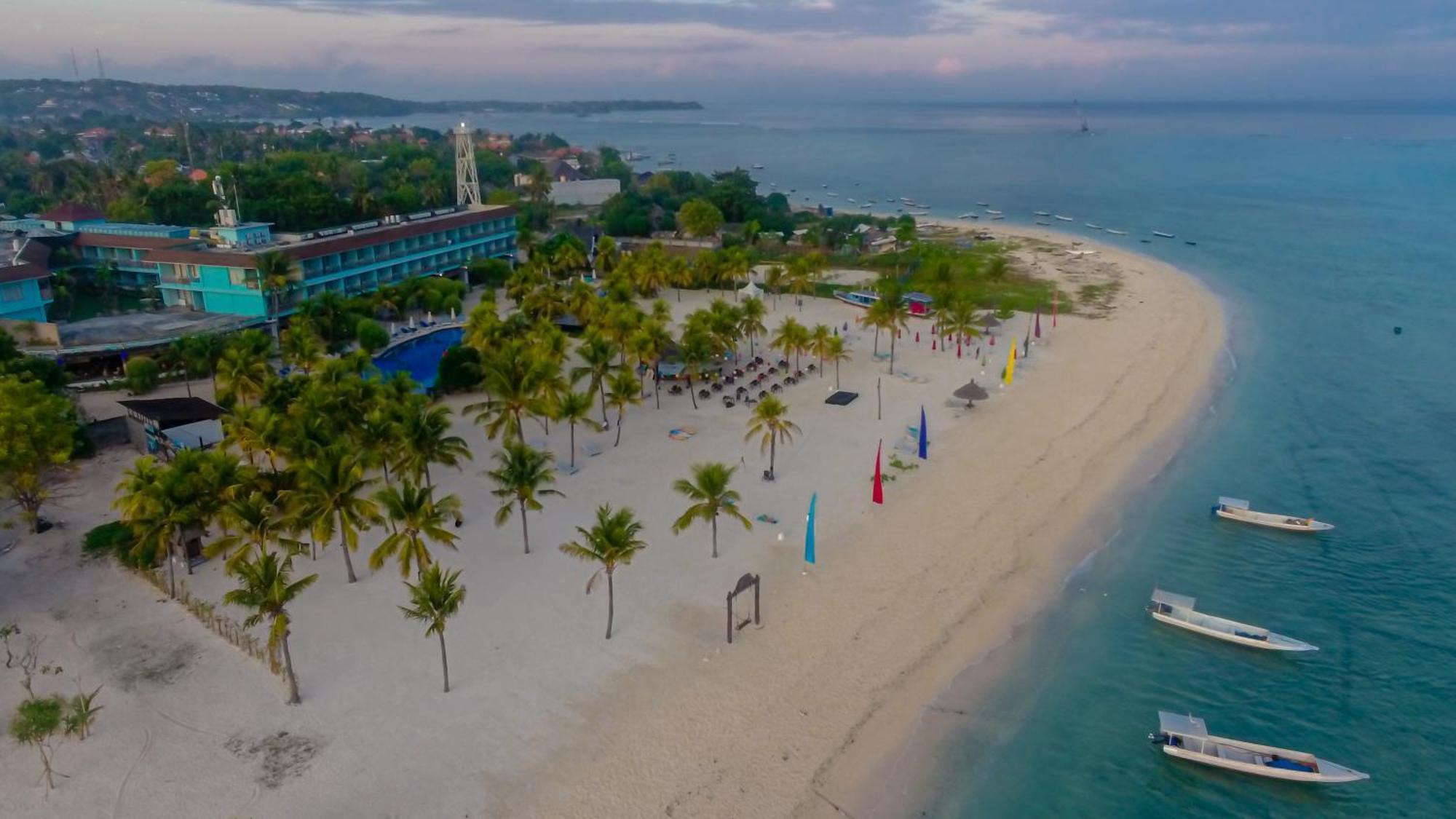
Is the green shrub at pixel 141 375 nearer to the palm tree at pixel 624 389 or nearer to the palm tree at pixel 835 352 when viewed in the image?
the palm tree at pixel 624 389

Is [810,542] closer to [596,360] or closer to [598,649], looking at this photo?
[598,649]

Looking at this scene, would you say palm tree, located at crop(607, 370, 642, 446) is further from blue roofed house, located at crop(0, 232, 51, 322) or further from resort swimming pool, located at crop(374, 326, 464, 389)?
blue roofed house, located at crop(0, 232, 51, 322)

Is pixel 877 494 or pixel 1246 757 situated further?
pixel 877 494

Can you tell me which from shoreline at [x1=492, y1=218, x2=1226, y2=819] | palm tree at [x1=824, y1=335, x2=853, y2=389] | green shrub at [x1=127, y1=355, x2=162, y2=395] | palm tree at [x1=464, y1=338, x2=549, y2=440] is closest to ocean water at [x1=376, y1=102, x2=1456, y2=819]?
shoreline at [x1=492, y1=218, x2=1226, y2=819]

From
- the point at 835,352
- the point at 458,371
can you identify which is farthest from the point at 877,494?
the point at 458,371

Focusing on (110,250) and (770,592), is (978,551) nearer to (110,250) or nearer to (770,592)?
(770,592)

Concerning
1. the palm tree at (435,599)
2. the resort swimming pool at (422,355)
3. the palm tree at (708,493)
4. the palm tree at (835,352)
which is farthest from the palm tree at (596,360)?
the palm tree at (435,599)
